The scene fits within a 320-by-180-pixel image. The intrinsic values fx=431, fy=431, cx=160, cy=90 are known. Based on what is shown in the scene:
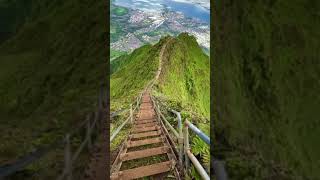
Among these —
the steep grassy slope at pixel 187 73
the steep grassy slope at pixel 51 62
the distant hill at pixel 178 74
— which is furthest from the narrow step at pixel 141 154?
the steep grassy slope at pixel 187 73

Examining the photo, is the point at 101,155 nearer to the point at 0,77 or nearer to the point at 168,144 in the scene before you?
the point at 168,144

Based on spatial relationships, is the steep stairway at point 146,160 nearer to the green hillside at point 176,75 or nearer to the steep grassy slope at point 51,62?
the steep grassy slope at point 51,62

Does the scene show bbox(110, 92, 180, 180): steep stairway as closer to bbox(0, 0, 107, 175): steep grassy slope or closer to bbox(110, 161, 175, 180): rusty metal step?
bbox(110, 161, 175, 180): rusty metal step

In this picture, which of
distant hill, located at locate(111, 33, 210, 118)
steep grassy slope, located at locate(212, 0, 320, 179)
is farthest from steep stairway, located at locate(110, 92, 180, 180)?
distant hill, located at locate(111, 33, 210, 118)

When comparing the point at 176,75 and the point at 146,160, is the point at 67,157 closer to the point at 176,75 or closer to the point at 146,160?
the point at 146,160

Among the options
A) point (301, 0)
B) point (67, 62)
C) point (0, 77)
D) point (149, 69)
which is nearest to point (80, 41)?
point (67, 62)

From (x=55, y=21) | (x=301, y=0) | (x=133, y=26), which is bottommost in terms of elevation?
(x=301, y=0)
